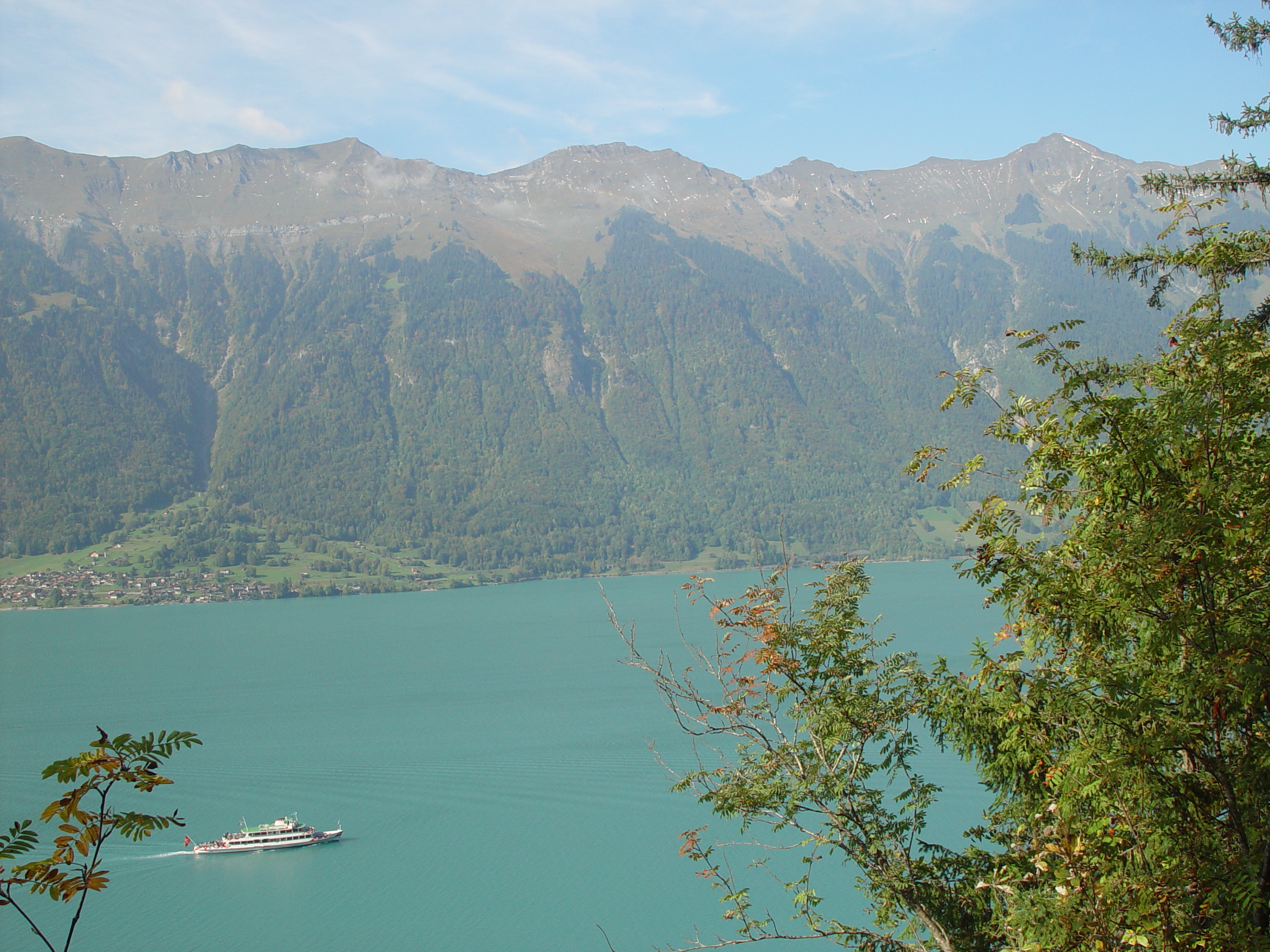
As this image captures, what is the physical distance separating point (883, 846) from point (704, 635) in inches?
2964

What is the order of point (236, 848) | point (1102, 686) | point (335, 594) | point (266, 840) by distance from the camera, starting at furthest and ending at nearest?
point (335, 594), point (266, 840), point (236, 848), point (1102, 686)

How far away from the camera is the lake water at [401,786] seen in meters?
28.8

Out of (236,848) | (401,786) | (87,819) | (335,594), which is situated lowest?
(335,594)

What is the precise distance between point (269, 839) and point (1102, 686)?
36.9 meters

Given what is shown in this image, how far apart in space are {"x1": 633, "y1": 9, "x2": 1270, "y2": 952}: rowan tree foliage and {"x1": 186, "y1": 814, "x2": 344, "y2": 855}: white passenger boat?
3268cm

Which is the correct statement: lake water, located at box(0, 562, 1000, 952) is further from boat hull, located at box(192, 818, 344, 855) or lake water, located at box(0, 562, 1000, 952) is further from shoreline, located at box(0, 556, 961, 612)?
shoreline, located at box(0, 556, 961, 612)

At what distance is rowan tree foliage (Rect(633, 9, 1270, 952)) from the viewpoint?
14.6 ft

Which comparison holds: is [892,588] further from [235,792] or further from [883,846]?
[883,846]

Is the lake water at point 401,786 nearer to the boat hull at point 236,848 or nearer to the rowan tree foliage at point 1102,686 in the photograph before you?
the boat hull at point 236,848

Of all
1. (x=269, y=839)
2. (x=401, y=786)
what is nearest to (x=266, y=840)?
(x=269, y=839)

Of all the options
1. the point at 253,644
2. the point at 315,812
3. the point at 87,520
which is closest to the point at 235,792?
the point at 315,812

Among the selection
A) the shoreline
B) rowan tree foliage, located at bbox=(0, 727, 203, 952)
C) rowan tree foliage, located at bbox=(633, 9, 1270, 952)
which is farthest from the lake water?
the shoreline

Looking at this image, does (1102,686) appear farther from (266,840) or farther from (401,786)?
(401,786)

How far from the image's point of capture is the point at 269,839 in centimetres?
3581
